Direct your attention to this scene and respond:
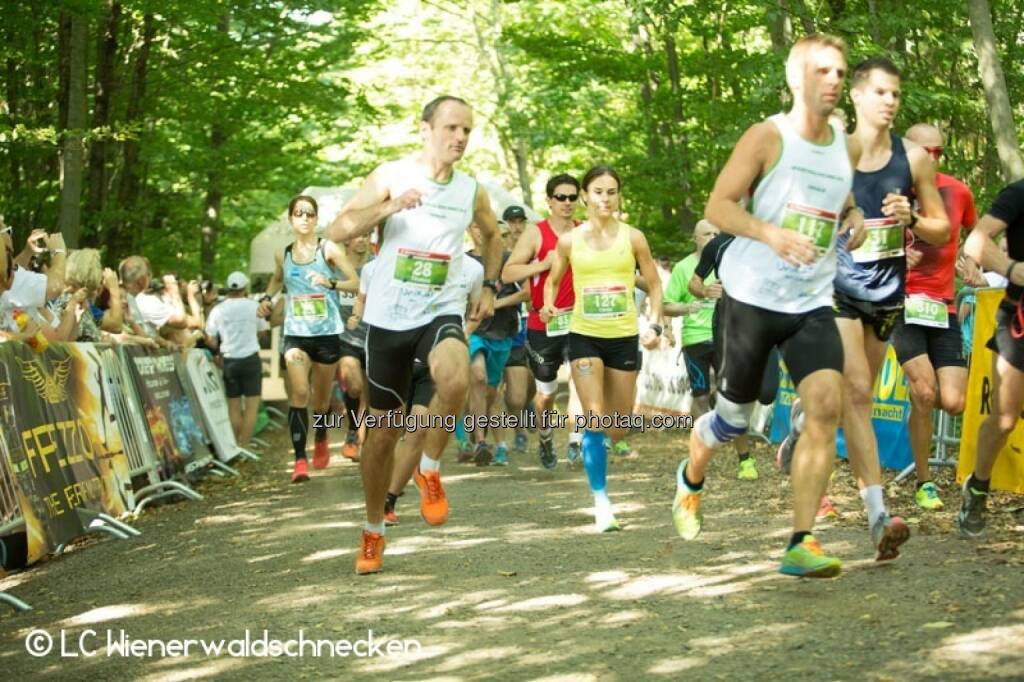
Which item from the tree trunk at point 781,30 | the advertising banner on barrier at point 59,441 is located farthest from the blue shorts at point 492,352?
the tree trunk at point 781,30

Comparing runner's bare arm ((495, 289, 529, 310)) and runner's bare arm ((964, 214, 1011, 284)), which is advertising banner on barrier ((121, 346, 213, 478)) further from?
runner's bare arm ((964, 214, 1011, 284))

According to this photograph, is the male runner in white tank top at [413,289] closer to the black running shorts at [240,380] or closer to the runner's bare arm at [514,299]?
the runner's bare arm at [514,299]

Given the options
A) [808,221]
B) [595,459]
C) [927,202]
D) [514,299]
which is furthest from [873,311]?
[514,299]

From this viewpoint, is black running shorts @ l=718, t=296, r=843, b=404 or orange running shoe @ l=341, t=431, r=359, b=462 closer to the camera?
black running shorts @ l=718, t=296, r=843, b=404

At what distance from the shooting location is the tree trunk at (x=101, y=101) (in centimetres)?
1945

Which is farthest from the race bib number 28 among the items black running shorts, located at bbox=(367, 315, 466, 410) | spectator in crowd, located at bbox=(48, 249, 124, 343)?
spectator in crowd, located at bbox=(48, 249, 124, 343)

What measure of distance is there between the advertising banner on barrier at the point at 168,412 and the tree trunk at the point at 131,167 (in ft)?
22.8

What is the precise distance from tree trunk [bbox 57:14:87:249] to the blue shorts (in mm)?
4820

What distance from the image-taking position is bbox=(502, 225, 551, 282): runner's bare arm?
10.9 m

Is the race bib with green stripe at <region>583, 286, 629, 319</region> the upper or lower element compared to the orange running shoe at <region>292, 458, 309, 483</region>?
upper

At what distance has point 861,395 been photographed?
7055 mm

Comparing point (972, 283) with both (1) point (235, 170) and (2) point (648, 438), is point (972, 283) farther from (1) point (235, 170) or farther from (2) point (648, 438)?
(1) point (235, 170)

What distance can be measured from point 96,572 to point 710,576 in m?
3.72

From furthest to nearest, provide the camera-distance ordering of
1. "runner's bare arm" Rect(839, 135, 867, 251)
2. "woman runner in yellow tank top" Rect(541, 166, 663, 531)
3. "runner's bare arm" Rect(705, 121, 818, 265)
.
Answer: "woman runner in yellow tank top" Rect(541, 166, 663, 531) < "runner's bare arm" Rect(839, 135, 867, 251) < "runner's bare arm" Rect(705, 121, 818, 265)
